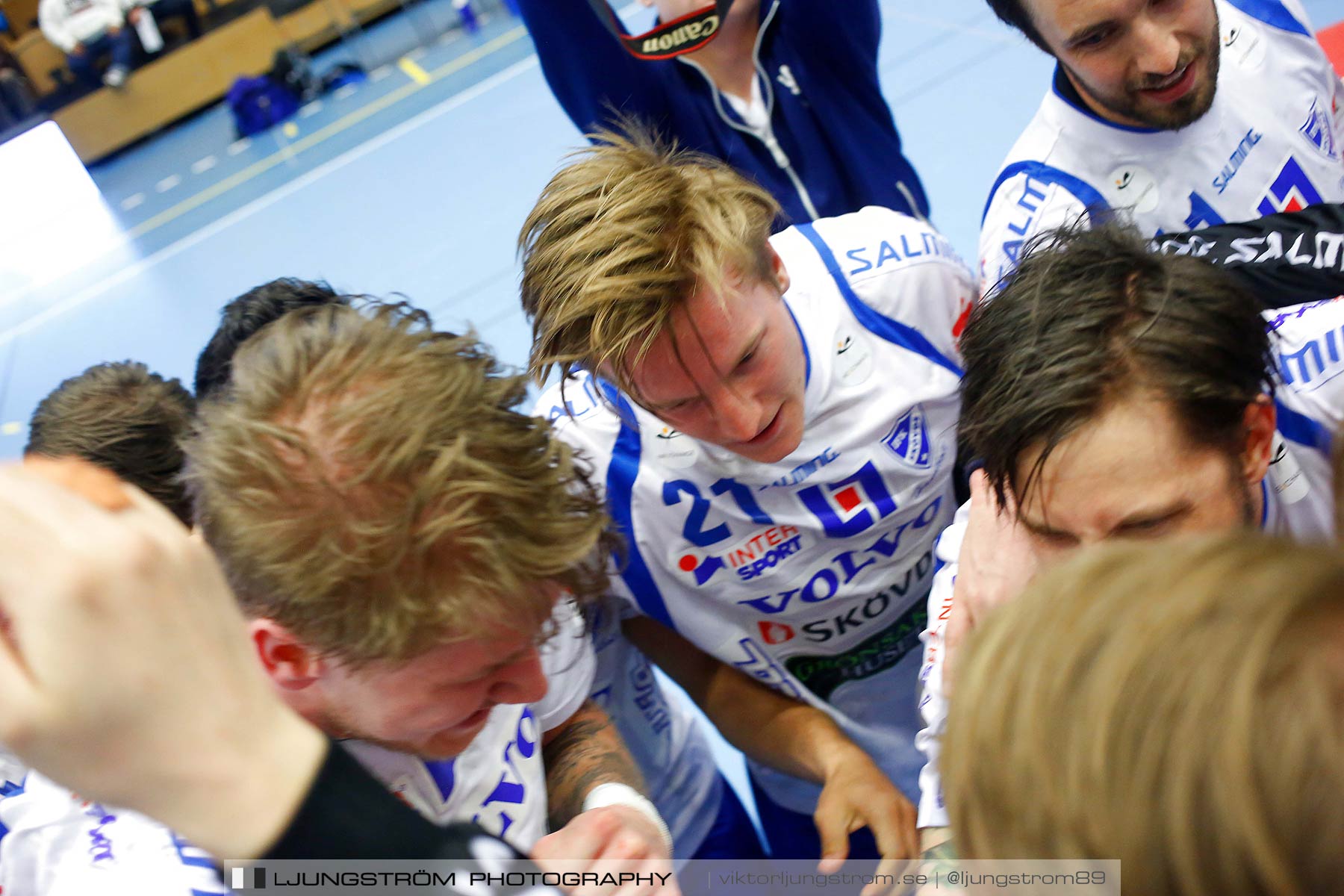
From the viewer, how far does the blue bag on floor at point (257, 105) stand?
352 inches

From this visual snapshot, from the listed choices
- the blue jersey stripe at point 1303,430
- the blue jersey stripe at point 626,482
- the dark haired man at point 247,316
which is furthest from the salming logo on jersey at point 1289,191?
the dark haired man at point 247,316

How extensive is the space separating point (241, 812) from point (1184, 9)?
190 cm

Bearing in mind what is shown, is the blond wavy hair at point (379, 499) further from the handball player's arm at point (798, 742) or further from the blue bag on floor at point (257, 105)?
the blue bag on floor at point (257, 105)

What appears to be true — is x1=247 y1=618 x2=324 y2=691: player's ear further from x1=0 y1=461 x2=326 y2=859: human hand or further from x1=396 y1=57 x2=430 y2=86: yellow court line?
x1=396 y1=57 x2=430 y2=86: yellow court line

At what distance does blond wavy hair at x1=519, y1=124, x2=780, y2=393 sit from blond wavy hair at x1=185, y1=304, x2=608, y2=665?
27cm

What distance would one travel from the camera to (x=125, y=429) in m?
1.77

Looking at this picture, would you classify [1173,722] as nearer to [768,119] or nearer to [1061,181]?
[1061,181]

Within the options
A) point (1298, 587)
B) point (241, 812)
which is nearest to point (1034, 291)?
point (1298, 587)

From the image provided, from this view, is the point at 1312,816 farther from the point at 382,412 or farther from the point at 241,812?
the point at 382,412

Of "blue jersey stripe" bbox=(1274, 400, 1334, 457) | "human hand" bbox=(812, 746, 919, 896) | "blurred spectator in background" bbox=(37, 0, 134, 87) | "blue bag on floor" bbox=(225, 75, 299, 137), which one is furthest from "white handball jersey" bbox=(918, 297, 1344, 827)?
"blurred spectator in background" bbox=(37, 0, 134, 87)

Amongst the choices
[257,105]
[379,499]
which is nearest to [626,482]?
[379,499]

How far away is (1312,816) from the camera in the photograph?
0.53 metres

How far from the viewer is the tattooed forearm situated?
4.92ft

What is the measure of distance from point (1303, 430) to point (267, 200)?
7.64 meters
